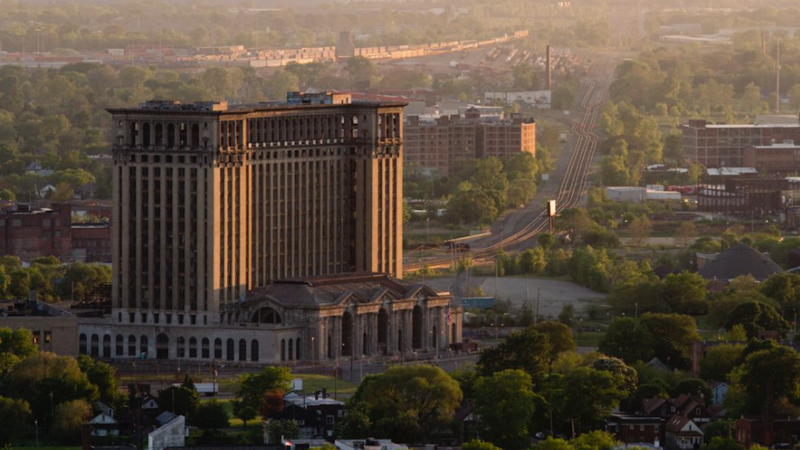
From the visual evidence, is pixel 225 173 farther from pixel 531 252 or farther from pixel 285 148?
pixel 531 252

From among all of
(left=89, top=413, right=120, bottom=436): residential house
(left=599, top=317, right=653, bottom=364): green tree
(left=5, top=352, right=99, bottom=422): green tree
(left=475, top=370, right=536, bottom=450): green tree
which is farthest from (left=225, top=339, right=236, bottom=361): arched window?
(left=475, top=370, right=536, bottom=450): green tree

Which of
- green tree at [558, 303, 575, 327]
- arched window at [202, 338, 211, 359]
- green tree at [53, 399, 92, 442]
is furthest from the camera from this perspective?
green tree at [558, 303, 575, 327]

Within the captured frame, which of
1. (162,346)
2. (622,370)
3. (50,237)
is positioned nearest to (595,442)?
(622,370)

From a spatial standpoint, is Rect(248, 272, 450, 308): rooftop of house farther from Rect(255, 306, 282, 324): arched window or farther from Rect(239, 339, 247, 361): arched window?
Rect(239, 339, 247, 361): arched window

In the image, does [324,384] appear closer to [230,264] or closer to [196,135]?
[230,264]

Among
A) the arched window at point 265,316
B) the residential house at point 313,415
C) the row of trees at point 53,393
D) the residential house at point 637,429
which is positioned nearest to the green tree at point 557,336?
the arched window at point 265,316

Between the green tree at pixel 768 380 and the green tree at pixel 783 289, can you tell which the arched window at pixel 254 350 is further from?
the green tree at pixel 783 289
